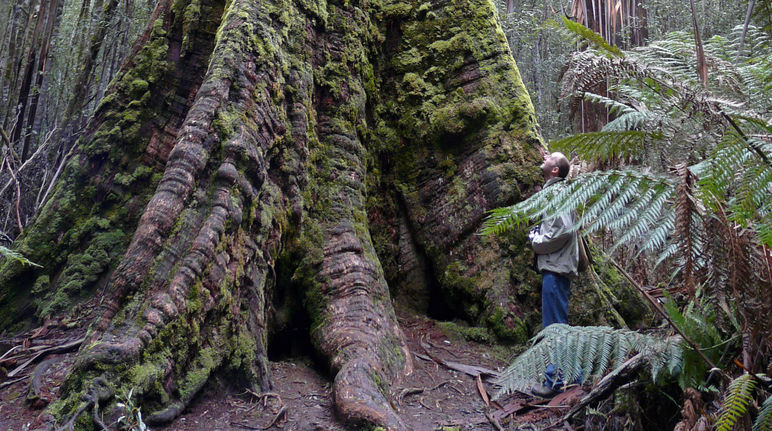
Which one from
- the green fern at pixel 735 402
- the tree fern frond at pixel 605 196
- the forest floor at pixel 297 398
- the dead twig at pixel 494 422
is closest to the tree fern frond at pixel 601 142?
the tree fern frond at pixel 605 196

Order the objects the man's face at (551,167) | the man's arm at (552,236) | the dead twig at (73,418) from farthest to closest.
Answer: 1. the man's face at (551,167)
2. the man's arm at (552,236)
3. the dead twig at (73,418)

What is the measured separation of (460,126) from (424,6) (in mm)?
1463

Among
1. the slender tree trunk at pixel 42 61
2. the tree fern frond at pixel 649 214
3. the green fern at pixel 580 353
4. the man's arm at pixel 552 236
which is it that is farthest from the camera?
the slender tree trunk at pixel 42 61

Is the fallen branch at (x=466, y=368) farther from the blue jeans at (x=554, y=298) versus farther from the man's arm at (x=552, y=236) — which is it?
the man's arm at (x=552, y=236)

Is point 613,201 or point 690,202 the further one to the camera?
point 613,201

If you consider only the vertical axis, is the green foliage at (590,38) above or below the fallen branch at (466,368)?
above

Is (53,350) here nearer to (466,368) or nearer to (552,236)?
(466,368)

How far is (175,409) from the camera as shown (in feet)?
9.24

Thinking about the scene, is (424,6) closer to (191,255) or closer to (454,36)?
(454,36)

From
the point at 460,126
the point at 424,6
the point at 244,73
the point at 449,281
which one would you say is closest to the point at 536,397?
the point at 449,281

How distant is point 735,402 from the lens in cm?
171

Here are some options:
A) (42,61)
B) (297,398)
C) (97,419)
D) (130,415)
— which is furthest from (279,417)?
(42,61)

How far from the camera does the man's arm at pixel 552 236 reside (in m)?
4.04

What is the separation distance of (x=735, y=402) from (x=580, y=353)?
0.64 m
